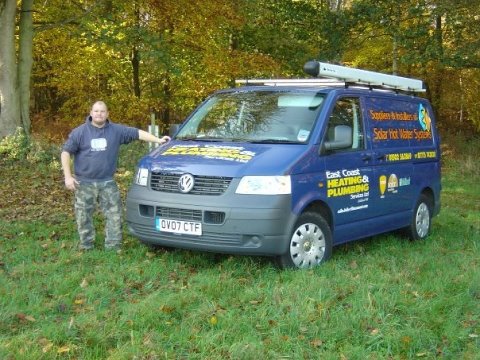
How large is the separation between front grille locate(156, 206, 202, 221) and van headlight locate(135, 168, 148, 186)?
0.40 meters

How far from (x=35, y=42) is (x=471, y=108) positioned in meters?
19.6

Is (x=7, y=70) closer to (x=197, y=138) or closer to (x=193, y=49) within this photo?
(x=197, y=138)

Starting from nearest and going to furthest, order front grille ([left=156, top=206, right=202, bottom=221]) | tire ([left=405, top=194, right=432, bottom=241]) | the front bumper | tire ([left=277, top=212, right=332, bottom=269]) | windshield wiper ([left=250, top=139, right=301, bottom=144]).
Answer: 1. the front bumper
2. front grille ([left=156, top=206, right=202, bottom=221])
3. tire ([left=277, top=212, right=332, bottom=269])
4. windshield wiper ([left=250, top=139, right=301, bottom=144])
5. tire ([left=405, top=194, right=432, bottom=241])

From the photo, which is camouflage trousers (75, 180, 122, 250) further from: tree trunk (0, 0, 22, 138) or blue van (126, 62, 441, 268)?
tree trunk (0, 0, 22, 138)

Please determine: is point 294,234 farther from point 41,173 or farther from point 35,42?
point 35,42

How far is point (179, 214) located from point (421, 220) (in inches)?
160

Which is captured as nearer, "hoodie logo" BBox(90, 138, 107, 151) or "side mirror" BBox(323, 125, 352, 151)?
"side mirror" BBox(323, 125, 352, 151)

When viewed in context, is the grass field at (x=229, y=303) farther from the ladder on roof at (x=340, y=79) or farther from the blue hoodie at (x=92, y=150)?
the ladder on roof at (x=340, y=79)

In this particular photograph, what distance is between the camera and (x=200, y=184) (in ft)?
20.1

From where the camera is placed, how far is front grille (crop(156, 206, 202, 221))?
609cm

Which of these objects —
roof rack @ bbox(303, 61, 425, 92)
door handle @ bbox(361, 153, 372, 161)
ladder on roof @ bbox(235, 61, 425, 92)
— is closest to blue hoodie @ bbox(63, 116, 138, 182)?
ladder on roof @ bbox(235, 61, 425, 92)

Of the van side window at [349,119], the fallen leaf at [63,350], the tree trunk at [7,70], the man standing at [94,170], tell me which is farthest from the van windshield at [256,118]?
the tree trunk at [7,70]

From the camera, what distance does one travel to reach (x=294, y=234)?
6.19 metres

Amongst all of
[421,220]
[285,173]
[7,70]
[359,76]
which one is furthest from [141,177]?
[7,70]
